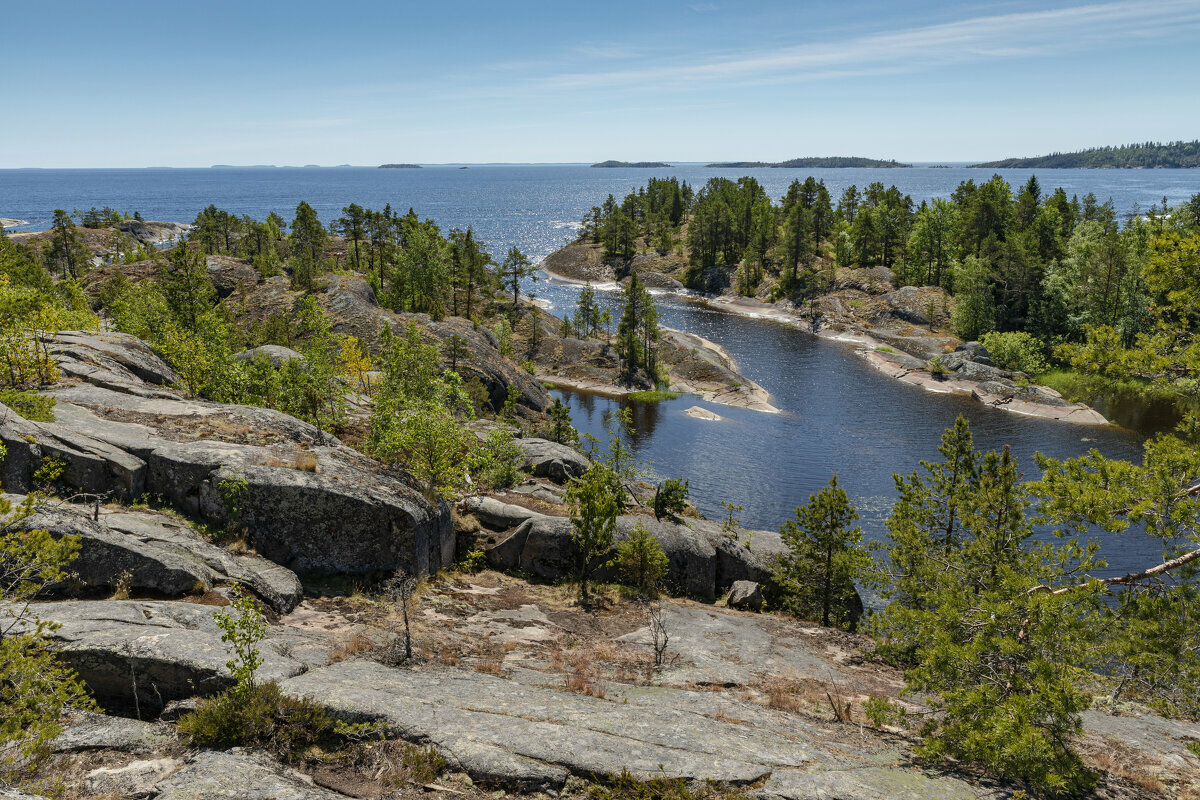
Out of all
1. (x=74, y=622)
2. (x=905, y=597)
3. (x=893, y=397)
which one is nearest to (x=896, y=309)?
(x=893, y=397)

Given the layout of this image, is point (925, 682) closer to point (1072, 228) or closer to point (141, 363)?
point (141, 363)

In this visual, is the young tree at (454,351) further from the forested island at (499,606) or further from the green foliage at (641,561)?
the green foliage at (641,561)

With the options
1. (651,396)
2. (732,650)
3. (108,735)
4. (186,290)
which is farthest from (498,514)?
(651,396)

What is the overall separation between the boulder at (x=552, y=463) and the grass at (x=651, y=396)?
46389 millimetres

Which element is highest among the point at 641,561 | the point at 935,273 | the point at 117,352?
the point at 935,273

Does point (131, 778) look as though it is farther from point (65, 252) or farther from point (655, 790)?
point (65, 252)

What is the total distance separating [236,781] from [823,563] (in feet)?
77.0

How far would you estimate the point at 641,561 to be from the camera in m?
25.7

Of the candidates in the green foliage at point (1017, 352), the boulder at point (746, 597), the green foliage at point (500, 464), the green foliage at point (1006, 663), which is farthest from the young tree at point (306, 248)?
the green foliage at point (1017, 352)

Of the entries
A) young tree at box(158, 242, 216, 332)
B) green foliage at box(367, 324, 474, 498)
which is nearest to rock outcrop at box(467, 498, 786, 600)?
green foliage at box(367, 324, 474, 498)

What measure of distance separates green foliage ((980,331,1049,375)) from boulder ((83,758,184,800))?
99340 mm

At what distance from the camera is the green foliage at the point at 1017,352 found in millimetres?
85875

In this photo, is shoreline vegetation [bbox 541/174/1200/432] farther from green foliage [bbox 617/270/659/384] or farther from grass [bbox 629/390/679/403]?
grass [bbox 629/390/679/403]

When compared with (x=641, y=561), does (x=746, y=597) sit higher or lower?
lower
